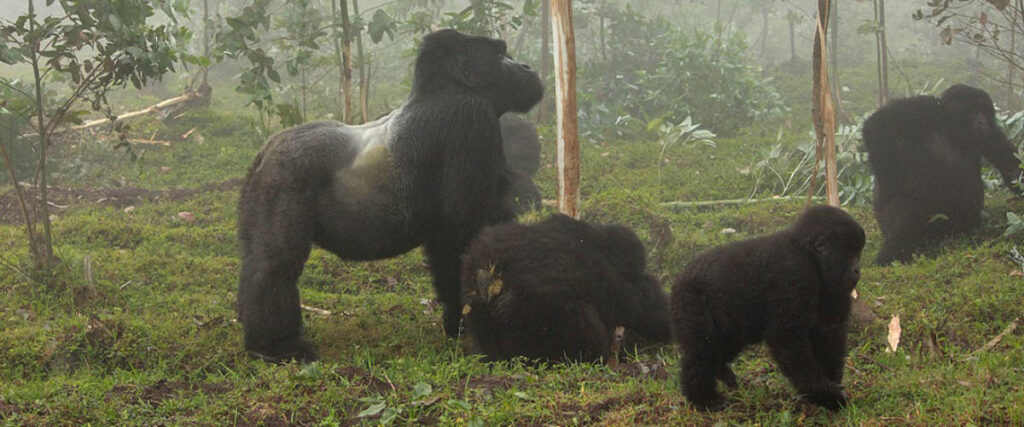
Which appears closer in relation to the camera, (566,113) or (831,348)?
(831,348)

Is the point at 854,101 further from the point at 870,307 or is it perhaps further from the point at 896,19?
the point at 896,19

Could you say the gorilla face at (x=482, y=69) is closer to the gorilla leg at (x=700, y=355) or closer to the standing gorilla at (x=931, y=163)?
the gorilla leg at (x=700, y=355)

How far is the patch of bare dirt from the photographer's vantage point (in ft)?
29.3

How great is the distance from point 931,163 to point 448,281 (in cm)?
395

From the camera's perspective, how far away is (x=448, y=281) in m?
5.65

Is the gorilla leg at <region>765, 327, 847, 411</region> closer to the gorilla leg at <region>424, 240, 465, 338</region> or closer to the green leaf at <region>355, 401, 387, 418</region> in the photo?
the green leaf at <region>355, 401, 387, 418</region>

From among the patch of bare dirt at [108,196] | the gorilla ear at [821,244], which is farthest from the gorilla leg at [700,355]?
the patch of bare dirt at [108,196]

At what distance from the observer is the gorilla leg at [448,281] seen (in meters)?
5.62

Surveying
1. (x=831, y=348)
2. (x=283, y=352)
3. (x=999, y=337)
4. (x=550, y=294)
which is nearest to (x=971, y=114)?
(x=999, y=337)

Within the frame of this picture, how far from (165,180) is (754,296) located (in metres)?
8.24

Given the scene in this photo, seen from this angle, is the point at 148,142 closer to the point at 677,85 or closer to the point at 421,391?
the point at 677,85

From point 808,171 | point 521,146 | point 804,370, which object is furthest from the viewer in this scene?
point 521,146

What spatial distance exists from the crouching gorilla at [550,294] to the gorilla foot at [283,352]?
3.04 ft

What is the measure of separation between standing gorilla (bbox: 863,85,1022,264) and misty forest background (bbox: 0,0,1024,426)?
26cm
